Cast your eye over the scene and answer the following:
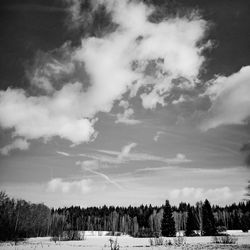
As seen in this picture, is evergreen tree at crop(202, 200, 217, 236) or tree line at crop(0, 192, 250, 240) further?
evergreen tree at crop(202, 200, 217, 236)

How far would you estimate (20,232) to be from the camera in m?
66.8

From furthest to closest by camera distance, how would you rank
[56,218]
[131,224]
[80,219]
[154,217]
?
[80,219], [131,224], [154,217], [56,218]

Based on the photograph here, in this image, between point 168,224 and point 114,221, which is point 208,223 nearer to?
point 168,224

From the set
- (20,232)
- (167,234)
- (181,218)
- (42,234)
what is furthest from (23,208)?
(181,218)

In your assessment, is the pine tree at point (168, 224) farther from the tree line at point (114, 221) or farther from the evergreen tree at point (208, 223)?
the evergreen tree at point (208, 223)

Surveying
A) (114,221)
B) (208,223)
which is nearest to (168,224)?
(208,223)

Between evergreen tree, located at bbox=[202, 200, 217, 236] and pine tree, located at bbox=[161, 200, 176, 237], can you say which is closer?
pine tree, located at bbox=[161, 200, 176, 237]

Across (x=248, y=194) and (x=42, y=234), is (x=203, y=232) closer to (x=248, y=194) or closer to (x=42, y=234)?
(x=248, y=194)

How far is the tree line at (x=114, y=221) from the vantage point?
59.6 metres

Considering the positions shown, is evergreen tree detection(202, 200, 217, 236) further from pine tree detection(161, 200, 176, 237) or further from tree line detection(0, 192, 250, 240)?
pine tree detection(161, 200, 176, 237)

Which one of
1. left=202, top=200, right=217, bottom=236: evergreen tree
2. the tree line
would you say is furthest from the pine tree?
left=202, top=200, right=217, bottom=236: evergreen tree

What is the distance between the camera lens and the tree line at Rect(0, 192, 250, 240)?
196ft

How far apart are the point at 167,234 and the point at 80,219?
93117mm

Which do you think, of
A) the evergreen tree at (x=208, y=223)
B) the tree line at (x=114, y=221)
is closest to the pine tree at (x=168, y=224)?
the tree line at (x=114, y=221)
